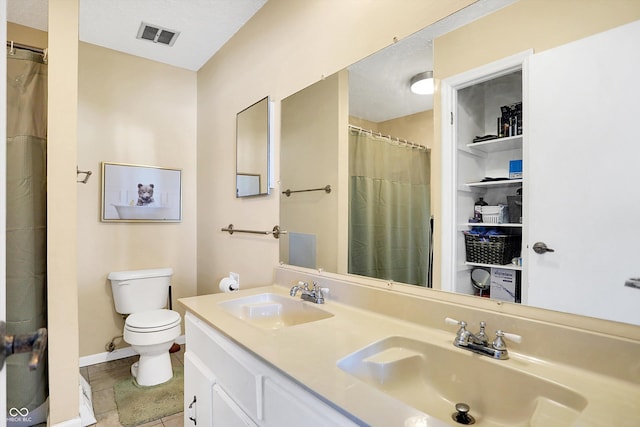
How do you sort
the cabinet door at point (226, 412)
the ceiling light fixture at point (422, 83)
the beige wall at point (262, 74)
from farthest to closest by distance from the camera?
the beige wall at point (262, 74) → the ceiling light fixture at point (422, 83) → the cabinet door at point (226, 412)

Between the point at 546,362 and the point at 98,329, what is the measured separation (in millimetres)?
3004

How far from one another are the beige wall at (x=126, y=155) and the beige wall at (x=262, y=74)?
137 mm

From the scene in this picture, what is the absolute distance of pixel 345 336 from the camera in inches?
42.7

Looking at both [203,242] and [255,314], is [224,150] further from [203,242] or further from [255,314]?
[255,314]

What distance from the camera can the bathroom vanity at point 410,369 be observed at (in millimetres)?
720

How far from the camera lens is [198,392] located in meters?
1.39

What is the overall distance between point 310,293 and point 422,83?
39.4 inches

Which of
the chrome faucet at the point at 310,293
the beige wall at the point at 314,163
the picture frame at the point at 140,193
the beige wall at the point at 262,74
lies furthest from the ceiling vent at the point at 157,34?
the chrome faucet at the point at 310,293

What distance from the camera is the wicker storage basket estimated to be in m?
1.01

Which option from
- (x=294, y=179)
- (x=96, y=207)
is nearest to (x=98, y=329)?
(x=96, y=207)

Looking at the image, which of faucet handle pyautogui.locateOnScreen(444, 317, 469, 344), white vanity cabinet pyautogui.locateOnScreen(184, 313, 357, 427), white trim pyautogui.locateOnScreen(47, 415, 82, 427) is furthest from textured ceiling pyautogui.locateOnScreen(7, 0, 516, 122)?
white trim pyautogui.locateOnScreen(47, 415, 82, 427)

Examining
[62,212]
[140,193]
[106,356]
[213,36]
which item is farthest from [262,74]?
[106,356]

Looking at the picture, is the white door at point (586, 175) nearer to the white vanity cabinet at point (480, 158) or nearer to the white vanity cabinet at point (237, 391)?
the white vanity cabinet at point (480, 158)

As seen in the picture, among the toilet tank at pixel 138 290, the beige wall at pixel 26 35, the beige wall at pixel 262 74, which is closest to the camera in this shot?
the beige wall at pixel 262 74
